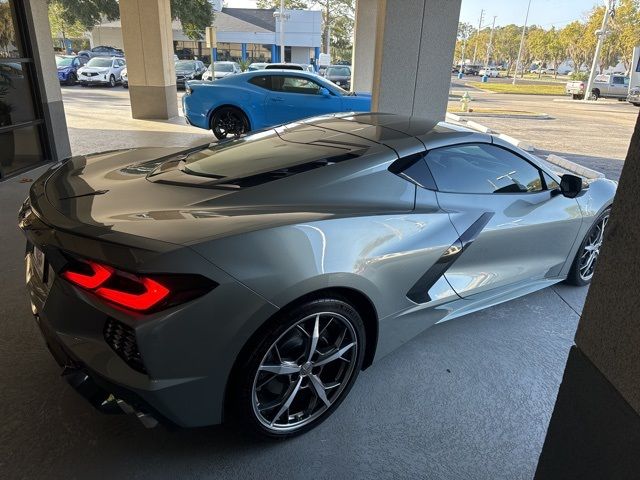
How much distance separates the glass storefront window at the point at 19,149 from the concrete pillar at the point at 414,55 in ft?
17.9

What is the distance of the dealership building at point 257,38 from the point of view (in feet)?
141

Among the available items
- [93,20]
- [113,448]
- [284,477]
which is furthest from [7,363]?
[93,20]

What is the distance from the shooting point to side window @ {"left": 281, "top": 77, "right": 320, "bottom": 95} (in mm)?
10125

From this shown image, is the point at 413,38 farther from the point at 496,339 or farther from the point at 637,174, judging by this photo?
the point at 637,174

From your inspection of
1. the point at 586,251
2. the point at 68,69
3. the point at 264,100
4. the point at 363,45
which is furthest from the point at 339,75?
the point at 586,251

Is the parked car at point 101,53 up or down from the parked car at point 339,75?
up

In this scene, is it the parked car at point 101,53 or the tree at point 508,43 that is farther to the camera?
the tree at point 508,43

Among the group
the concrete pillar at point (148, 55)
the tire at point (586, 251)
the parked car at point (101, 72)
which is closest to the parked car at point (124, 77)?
the parked car at point (101, 72)

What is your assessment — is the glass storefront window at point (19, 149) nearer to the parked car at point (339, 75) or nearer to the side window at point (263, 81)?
the side window at point (263, 81)

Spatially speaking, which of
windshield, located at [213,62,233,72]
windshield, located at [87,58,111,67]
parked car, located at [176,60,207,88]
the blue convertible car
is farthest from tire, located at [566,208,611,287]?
windshield, located at [87,58,111,67]

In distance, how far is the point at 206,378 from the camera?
1899 millimetres

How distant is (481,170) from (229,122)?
26.6 ft

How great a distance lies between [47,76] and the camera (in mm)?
7523

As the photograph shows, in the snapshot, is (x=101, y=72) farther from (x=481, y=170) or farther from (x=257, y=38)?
(x=481, y=170)
